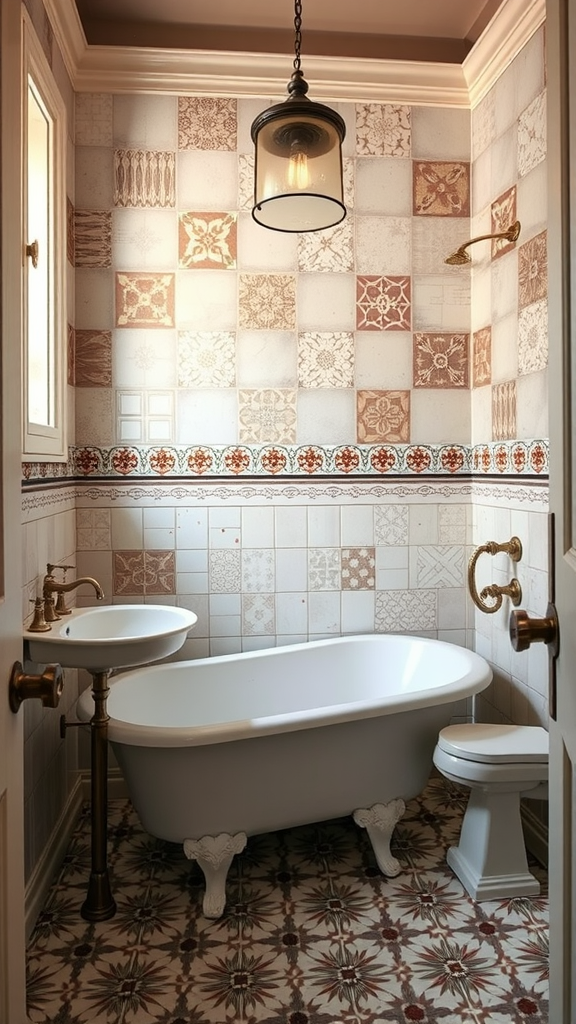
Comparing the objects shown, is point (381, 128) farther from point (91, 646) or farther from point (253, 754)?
point (253, 754)

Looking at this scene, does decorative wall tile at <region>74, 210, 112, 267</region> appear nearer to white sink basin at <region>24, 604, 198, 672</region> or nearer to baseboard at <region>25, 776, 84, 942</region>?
white sink basin at <region>24, 604, 198, 672</region>

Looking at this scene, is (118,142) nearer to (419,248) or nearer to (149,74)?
(149,74)

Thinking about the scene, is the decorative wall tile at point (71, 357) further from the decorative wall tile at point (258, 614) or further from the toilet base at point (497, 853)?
the toilet base at point (497, 853)

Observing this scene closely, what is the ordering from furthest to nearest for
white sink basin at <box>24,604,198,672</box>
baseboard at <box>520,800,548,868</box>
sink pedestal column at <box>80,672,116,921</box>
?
baseboard at <box>520,800,548,868</box> → sink pedestal column at <box>80,672,116,921</box> → white sink basin at <box>24,604,198,672</box>

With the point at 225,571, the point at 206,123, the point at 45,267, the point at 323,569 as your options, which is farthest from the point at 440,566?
the point at 206,123

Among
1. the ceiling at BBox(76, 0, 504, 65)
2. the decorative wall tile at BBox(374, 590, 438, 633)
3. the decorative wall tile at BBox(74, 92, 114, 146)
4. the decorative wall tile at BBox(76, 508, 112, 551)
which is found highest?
the ceiling at BBox(76, 0, 504, 65)

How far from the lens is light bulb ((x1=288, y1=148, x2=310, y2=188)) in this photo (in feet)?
A: 6.33

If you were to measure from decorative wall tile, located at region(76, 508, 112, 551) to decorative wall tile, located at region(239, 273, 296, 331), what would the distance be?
0.95 m

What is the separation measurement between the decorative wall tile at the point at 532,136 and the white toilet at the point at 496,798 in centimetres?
193

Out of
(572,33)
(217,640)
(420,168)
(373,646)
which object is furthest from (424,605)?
(572,33)

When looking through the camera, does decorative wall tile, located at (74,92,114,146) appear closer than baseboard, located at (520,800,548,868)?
No

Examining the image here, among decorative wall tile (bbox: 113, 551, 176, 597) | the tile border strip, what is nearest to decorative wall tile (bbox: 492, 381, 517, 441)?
the tile border strip

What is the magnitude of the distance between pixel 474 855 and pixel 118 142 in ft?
9.43

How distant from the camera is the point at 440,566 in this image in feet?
9.97
